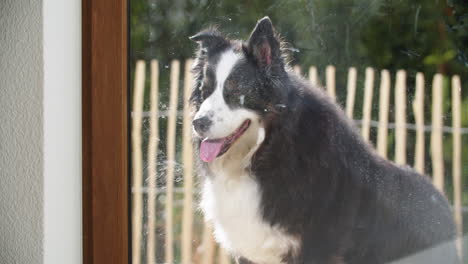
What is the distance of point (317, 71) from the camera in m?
1.66

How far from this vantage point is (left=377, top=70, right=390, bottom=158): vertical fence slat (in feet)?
5.37

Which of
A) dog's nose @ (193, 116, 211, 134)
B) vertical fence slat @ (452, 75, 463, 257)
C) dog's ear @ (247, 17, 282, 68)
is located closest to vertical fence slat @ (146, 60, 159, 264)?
dog's nose @ (193, 116, 211, 134)

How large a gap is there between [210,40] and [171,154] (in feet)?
1.20

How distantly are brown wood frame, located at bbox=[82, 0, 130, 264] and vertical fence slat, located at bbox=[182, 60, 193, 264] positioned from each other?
0.18m

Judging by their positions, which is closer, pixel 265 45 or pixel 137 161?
pixel 265 45

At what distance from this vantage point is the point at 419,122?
5.35ft

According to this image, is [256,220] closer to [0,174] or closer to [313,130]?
[313,130]

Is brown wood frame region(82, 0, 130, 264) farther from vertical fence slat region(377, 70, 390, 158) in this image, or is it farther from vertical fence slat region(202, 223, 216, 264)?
vertical fence slat region(377, 70, 390, 158)

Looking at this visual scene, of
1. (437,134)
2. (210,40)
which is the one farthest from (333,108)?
(210,40)

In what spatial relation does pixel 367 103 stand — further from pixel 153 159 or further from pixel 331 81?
pixel 153 159

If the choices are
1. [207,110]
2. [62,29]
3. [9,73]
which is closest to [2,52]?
[9,73]

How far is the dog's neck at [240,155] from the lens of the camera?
5.38 feet

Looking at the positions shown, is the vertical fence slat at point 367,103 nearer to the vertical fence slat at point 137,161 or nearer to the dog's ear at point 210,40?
the dog's ear at point 210,40

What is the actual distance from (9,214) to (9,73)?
44 cm
